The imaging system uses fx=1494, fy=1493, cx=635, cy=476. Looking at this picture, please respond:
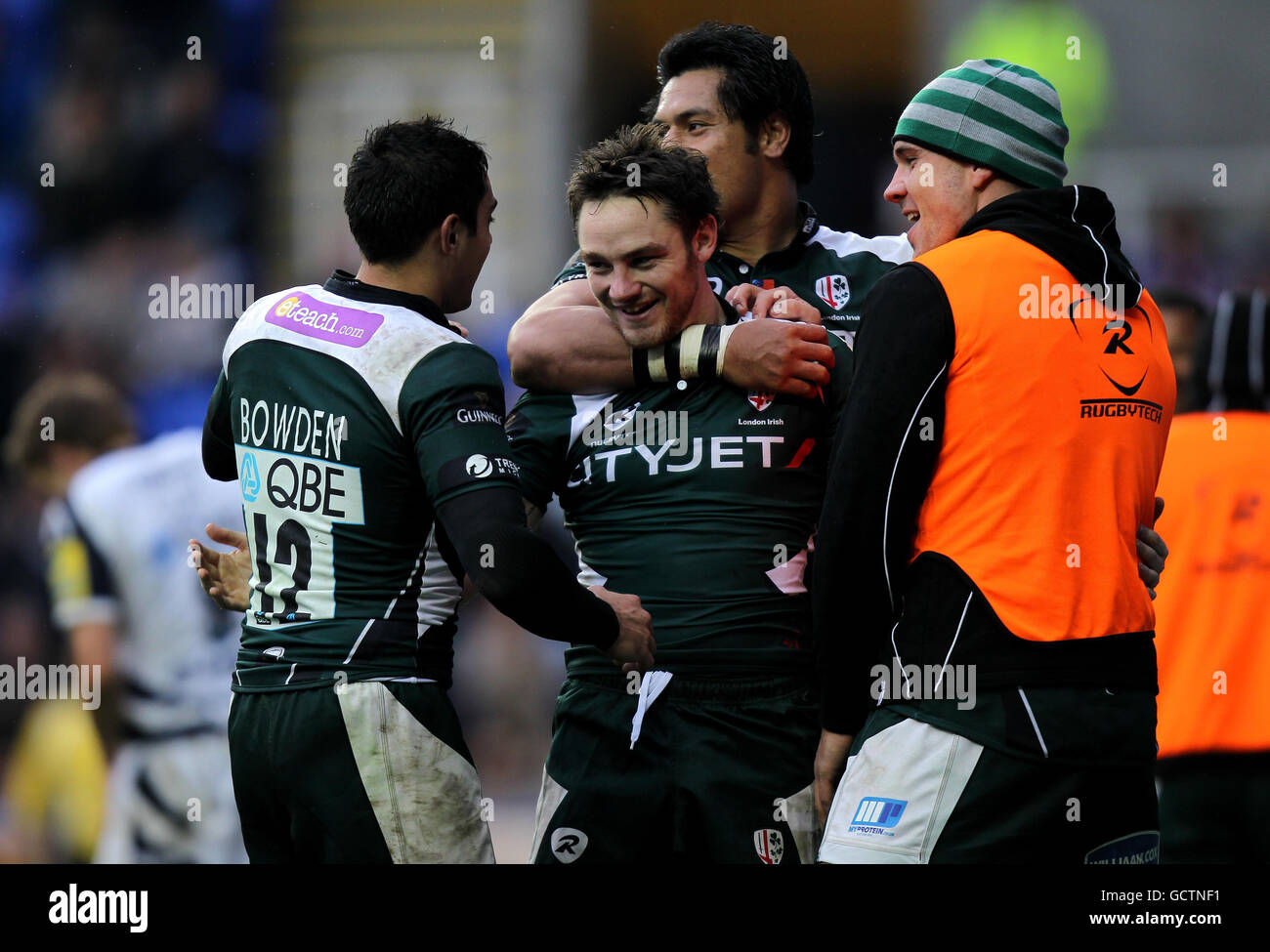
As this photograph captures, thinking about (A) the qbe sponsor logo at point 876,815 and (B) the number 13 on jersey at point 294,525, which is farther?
(B) the number 13 on jersey at point 294,525

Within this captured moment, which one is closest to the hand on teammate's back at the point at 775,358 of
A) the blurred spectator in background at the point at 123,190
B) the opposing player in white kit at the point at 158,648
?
the opposing player in white kit at the point at 158,648

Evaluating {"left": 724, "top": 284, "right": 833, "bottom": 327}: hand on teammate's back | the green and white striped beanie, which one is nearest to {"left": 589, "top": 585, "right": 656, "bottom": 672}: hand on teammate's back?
{"left": 724, "top": 284, "right": 833, "bottom": 327}: hand on teammate's back

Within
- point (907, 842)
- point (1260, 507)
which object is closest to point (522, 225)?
point (1260, 507)

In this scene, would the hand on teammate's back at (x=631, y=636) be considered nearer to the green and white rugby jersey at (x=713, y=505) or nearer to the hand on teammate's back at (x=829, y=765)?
the green and white rugby jersey at (x=713, y=505)

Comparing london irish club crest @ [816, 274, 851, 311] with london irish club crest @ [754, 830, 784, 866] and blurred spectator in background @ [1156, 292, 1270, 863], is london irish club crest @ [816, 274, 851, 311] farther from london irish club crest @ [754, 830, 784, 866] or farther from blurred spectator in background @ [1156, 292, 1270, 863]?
blurred spectator in background @ [1156, 292, 1270, 863]

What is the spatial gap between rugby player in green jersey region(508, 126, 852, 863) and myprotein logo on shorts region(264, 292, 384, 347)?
1.75 ft

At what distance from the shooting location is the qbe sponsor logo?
265 cm

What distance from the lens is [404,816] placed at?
9.70ft

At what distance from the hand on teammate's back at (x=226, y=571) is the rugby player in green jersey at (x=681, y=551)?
681mm

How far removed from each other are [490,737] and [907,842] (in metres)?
6.09

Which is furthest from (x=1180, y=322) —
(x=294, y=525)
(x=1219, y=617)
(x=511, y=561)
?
(x=294, y=525)

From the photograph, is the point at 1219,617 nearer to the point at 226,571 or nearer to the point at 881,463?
the point at 881,463

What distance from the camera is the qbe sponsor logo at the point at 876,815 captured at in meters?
2.65

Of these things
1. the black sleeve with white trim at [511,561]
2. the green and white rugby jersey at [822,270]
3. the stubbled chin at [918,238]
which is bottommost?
the black sleeve with white trim at [511,561]
